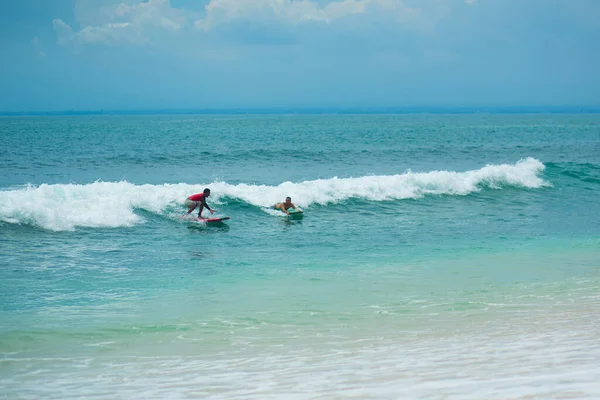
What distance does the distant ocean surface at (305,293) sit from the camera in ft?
23.2

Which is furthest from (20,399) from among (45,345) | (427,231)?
(427,231)

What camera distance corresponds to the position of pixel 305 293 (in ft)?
37.2

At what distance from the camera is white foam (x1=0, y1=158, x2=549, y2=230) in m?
17.6

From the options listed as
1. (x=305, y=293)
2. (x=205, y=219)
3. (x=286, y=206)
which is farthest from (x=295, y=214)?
(x=305, y=293)

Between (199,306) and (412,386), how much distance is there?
5026mm

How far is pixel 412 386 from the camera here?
650 centimetres

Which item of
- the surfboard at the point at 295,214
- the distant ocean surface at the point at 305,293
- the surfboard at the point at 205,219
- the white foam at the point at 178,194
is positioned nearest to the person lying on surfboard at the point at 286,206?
the surfboard at the point at 295,214

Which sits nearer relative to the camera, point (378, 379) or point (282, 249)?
point (378, 379)

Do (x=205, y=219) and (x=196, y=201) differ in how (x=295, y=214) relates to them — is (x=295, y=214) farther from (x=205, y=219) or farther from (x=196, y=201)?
(x=196, y=201)

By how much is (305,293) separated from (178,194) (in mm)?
11410

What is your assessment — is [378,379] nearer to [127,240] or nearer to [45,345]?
[45,345]

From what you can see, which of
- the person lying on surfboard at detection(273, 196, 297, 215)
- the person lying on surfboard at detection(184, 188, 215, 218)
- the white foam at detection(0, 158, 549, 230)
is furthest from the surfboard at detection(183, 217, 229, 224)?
the person lying on surfboard at detection(273, 196, 297, 215)

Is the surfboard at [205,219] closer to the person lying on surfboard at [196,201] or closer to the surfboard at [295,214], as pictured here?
the person lying on surfboard at [196,201]

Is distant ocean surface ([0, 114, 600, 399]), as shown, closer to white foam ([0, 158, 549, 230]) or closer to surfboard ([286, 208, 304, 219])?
white foam ([0, 158, 549, 230])
